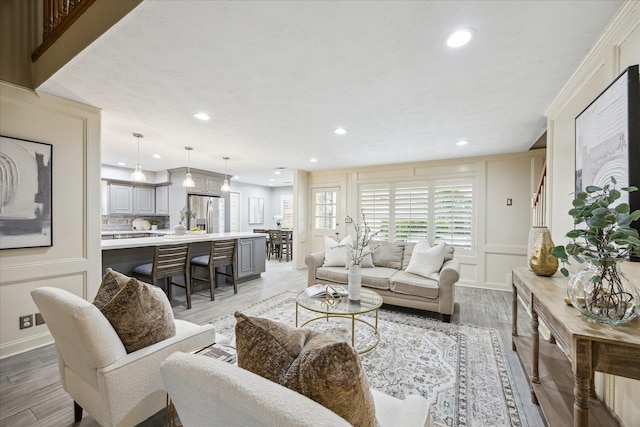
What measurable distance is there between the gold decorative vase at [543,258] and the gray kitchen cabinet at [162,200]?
23.3 feet

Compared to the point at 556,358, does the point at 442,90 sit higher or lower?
higher

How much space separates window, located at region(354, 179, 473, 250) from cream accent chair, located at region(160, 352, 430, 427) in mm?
4599

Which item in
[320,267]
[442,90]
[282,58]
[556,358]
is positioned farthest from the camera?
[320,267]

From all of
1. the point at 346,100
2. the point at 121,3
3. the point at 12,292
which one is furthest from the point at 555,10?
the point at 12,292

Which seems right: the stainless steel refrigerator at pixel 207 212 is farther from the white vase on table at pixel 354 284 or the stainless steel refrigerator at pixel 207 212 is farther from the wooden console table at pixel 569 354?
the wooden console table at pixel 569 354

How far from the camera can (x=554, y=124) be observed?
260 cm

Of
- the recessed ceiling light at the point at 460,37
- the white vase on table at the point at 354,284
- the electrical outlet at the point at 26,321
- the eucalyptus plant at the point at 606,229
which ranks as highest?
the recessed ceiling light at the point at 460,37

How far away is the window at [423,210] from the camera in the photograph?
15.4 feet

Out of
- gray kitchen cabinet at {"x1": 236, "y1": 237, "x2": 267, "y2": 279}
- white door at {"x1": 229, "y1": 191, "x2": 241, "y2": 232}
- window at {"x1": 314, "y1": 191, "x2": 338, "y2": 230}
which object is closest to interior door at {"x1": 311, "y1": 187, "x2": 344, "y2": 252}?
window at {"x1": 314, "y1": 191, "x2": 338, "y2": 230}

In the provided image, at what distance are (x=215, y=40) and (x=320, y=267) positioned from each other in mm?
3197

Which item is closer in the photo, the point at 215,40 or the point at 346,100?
the point at 215,40

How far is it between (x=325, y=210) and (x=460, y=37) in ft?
16.0

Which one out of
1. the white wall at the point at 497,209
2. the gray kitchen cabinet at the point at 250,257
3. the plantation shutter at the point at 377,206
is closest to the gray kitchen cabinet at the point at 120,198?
the gray kitchen cabinet at the point at 250,257

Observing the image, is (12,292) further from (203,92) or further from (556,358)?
(556,358)
